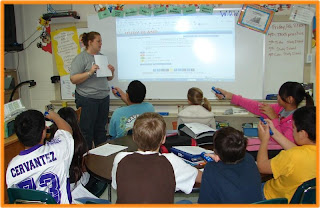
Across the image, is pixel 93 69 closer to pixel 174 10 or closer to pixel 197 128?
pixel 174 10

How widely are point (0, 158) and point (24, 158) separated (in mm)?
303

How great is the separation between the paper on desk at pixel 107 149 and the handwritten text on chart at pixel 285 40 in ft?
7.86

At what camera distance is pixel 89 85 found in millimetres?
3373

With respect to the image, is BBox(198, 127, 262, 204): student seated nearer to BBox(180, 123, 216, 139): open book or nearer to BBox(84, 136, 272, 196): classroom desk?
BBox(84, 136, 272, 196): classroom desk

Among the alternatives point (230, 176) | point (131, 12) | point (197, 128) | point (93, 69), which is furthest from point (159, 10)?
point (230, 176)

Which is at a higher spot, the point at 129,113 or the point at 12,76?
the point at 12,76

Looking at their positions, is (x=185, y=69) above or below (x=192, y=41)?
below

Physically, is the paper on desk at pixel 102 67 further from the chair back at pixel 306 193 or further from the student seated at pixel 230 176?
the chair back at pixel 306 193

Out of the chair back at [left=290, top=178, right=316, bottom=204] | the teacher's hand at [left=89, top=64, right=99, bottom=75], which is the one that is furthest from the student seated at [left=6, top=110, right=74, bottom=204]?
the teacher's hand at [left=89, top=64, right=99, bottom=75]

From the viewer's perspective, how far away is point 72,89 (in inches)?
159

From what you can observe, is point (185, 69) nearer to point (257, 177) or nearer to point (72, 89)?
point (72, 89)

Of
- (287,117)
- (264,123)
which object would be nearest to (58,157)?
(264,123)

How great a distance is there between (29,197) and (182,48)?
275 cm

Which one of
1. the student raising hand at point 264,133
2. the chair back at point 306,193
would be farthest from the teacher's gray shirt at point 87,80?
the chair back at point 306,193
